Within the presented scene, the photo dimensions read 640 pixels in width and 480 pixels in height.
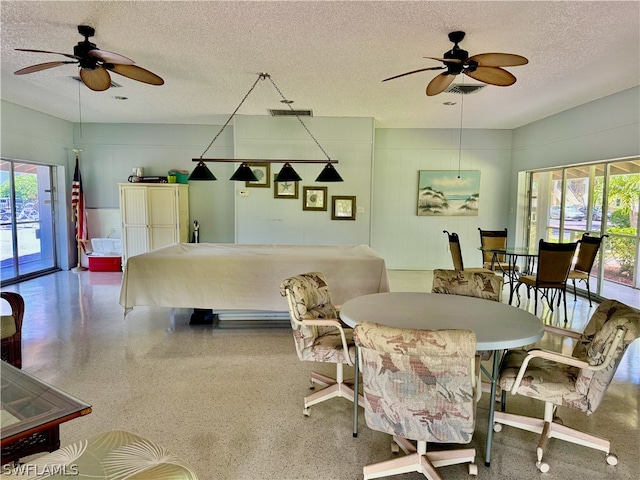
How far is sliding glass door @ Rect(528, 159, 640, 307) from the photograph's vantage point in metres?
5.20

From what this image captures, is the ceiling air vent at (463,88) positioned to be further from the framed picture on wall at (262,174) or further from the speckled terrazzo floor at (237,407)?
the framed picture on wall at (262,174)

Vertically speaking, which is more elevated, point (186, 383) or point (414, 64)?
point (414, 64)

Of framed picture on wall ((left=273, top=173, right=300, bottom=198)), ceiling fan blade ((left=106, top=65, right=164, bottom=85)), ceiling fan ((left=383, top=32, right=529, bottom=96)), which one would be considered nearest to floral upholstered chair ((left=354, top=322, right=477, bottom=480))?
ceiling fan ((left=383, top=32, right=529, bottom=96))

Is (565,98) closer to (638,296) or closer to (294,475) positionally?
(638,296)

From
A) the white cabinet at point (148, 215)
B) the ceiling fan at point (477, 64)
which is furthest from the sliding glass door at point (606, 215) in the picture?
the white cabinet at point (148, 215)

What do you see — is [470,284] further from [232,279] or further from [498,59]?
[232,279]

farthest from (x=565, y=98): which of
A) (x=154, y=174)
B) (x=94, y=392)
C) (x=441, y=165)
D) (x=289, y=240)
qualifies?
(x=154, y=174)

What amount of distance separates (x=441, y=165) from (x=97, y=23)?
6.26 metres

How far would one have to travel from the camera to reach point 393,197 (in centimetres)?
795

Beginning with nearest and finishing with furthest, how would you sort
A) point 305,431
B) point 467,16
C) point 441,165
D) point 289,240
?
point 305,431, point 467,16, point 289,240, point 441,165

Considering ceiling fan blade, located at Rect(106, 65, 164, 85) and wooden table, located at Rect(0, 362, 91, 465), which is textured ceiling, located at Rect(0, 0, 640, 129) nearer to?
ceiling fan blade, located at Rect(106, 65, 164, 85)

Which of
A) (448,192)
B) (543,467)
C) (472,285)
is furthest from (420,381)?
(448,192)

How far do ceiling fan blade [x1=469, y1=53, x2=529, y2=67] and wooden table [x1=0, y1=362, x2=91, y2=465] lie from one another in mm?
3152

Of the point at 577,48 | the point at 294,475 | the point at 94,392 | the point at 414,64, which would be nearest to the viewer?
the point at 294,475
